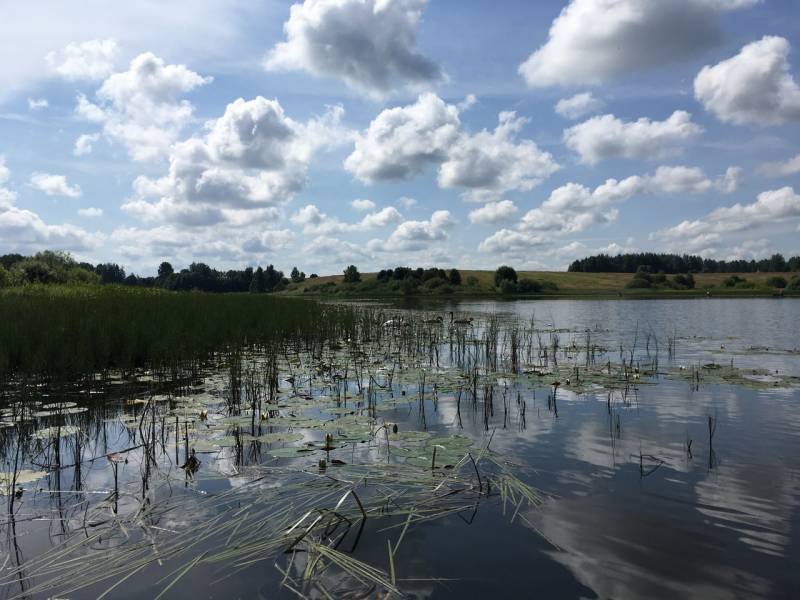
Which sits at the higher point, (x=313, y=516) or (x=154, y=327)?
(x=154, y=327)

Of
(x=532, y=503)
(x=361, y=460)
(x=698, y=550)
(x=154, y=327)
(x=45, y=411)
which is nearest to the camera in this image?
(x=698, y=550)

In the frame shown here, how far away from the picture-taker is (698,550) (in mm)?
4070

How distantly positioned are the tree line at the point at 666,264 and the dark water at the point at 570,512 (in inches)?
6338

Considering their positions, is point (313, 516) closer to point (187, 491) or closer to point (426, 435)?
point (187, 491)

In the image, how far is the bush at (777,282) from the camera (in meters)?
105

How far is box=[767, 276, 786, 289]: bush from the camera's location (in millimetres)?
104506

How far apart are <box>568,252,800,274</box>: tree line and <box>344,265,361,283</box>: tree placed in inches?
2947

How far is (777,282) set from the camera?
106 metres

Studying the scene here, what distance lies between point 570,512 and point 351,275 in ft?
434

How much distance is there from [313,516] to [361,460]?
1503 mm

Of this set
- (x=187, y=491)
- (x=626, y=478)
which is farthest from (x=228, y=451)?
(x=626, y=478)

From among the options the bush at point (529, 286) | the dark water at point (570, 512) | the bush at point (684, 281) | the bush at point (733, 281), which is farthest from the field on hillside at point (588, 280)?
the dark water at point (570, 512)

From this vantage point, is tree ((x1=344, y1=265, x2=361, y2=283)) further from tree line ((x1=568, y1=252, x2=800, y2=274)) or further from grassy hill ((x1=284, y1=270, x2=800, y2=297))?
tree line ((x1=568, y1=252, x2=800, y2=274))

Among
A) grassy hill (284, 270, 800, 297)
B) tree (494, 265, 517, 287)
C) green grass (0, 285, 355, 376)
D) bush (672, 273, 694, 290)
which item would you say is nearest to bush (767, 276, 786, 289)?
grassy hill (284, 270, 800, 297)
